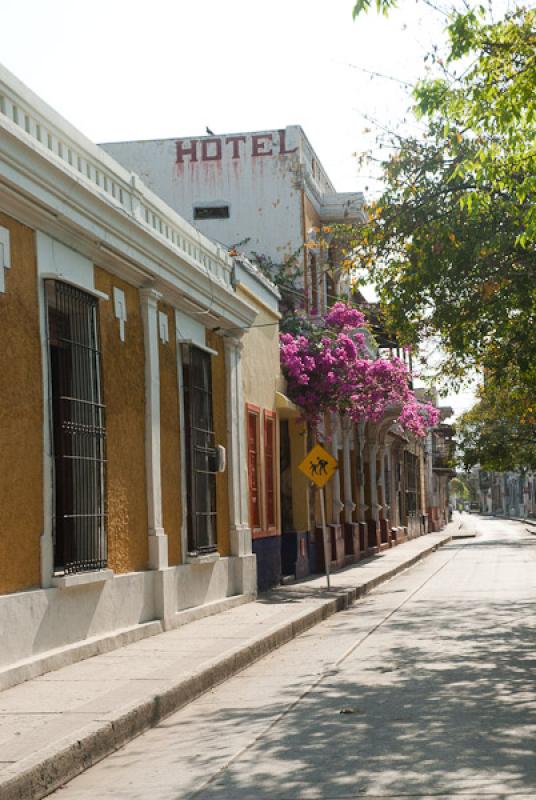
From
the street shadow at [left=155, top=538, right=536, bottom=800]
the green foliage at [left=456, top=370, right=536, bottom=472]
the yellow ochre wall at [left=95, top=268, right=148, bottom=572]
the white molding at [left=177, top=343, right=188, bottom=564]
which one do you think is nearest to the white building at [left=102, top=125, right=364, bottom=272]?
the white molding at [left=177, top=343, right=188, bottom=564]

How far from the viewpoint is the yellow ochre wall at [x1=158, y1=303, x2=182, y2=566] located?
1444cm

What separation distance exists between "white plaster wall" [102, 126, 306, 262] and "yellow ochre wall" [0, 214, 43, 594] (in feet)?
53.4

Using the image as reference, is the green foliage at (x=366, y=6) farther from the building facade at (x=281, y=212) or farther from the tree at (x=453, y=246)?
the building facade at (x=281, y=212)

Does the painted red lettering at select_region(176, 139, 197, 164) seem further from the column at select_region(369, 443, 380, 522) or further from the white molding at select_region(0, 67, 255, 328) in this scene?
the column at select_region(369, 443, 380, 522)

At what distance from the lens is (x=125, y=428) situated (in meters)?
13.0

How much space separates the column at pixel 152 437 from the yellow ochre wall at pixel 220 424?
3.07 metres

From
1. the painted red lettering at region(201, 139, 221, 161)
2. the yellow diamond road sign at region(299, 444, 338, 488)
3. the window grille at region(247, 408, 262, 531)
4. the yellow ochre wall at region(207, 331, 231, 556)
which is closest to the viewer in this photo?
the yellow ochre wall at region(207, 331, 231, 556)

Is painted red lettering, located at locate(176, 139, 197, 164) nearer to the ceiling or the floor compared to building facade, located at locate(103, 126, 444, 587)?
nearer to the ceiling

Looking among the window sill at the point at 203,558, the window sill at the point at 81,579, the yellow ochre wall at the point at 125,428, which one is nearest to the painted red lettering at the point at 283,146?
the window sill at the point at 203,558

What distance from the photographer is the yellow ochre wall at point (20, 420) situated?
9734mm

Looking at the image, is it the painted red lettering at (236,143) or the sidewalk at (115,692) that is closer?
the sidewalk at (115,692)

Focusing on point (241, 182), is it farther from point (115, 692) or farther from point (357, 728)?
point (357, 728)

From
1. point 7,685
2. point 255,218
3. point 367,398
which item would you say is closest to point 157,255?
point 7,685

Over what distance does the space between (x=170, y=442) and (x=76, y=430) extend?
3.57 meters
